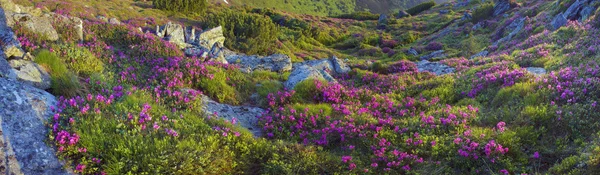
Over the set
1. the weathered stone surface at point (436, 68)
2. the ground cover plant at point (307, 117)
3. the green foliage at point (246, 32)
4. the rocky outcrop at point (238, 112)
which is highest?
the ground cover plant at point (307, 117)

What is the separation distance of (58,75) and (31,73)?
502 mm

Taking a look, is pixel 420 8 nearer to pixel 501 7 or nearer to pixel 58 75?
pixel 501 7

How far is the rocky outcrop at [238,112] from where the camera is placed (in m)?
8.84

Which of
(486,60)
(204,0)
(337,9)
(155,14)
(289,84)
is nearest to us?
(289,84)

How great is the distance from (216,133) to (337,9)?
466 feet

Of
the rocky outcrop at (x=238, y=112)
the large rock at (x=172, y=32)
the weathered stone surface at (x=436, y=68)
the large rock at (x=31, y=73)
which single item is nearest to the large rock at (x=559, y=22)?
the weathered stone surface at (x=436, y=68)

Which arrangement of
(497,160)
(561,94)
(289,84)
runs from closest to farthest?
(497,160) < (561,94) < (289,84)

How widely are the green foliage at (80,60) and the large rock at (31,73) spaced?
46.8 inches

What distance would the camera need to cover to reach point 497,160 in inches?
253

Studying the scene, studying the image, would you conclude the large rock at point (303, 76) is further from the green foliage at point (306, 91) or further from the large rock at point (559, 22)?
the large rock at point (559, 22)

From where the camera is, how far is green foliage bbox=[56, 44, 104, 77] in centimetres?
934

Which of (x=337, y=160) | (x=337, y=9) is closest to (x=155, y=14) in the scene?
(x=337, y=160)

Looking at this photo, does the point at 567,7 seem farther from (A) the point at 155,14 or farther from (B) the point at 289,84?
(A) the point at 155,14

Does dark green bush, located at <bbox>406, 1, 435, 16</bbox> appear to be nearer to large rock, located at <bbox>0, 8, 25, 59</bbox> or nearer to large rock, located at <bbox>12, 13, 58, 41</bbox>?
large rock, located at <bbox>12, 13, 58, 41</bbox>
